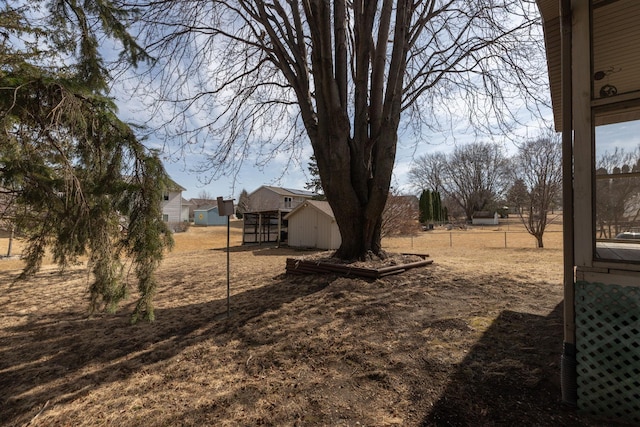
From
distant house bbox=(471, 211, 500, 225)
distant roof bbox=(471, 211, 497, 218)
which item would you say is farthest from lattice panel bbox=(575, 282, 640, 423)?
distant roof bbox=(471, 211, 497, 218)

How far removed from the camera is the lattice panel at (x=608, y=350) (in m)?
2.01

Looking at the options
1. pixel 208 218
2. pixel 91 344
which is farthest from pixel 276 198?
pixel 91 344

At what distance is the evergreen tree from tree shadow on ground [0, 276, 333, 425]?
556mm

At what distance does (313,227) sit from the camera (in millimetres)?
17406

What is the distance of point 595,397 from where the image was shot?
2088 millimetres

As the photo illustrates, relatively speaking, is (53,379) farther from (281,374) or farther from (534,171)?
(534,171)

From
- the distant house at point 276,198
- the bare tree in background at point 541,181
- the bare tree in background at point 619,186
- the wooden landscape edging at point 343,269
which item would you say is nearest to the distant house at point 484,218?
the distant house at point 276,198

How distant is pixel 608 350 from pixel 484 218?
5141 centimetres

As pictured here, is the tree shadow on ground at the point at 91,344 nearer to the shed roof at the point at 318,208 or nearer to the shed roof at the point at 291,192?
the shed roof at the point at 318,208

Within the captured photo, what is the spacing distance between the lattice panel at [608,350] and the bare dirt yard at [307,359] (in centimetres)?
16

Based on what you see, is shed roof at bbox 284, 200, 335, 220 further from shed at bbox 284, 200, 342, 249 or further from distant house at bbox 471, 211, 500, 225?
distant house at bbox 471, 211, 500, 225

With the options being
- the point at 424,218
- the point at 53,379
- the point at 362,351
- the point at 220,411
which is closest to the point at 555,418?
the point at 362,351

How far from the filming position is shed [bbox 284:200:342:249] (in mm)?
16703

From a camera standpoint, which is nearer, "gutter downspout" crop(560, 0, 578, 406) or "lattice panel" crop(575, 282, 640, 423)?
"lattice panel" crop(575, 282, 640, 423)
